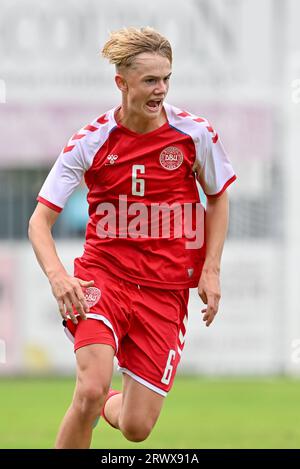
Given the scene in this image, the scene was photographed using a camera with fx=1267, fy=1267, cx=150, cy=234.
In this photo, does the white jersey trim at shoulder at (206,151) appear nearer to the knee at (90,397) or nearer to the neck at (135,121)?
the neck at (135,121)

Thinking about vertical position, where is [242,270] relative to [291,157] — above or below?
below

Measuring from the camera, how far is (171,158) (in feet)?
21.7

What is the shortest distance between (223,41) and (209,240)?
11468mm

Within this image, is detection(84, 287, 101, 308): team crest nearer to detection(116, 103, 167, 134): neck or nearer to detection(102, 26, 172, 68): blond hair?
detection(116, 103, 167, 134): neck

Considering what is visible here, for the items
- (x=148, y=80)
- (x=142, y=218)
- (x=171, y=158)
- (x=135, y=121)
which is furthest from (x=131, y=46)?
(x=142, y=218)

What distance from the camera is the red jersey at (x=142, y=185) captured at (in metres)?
6.53

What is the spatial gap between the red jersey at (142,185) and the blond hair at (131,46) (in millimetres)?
354

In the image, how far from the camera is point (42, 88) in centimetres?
1791

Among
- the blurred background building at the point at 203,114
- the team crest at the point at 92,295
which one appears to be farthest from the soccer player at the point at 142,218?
the blurred background building at the point at 203,114

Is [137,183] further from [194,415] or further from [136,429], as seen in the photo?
[194,415]

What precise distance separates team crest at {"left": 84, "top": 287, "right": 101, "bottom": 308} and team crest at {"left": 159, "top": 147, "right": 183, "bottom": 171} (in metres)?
0.76

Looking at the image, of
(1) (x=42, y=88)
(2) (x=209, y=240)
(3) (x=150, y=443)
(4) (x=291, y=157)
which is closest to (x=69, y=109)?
(1) (x=42, y=88)

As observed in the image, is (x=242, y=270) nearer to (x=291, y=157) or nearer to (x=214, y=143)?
(x=291, y=157)
